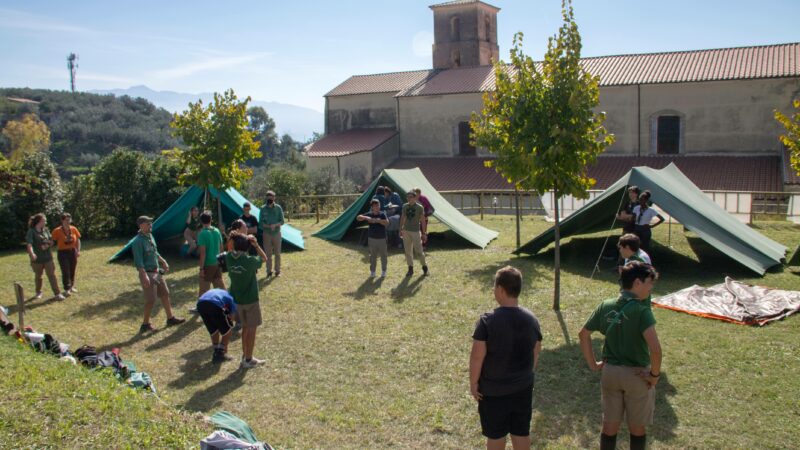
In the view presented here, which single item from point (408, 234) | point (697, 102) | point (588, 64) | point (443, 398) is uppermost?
point (588, 64)

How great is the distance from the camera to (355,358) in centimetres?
768

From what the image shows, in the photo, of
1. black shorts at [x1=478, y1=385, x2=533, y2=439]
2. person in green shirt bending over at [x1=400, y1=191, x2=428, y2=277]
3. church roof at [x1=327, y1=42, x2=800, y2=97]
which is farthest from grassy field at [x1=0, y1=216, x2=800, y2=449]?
church roof at [x1=327, y1=42, x2=800, y2=97]

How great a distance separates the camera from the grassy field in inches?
223

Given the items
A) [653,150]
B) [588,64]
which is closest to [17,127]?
[588,64]

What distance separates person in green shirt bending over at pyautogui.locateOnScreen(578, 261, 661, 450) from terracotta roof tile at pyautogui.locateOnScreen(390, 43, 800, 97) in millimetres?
28378

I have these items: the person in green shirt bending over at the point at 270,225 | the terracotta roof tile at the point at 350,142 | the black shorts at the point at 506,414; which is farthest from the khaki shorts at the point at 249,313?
the terracotta roof tile at the point at 350,142

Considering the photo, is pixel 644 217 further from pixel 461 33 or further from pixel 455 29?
pixel 455 29

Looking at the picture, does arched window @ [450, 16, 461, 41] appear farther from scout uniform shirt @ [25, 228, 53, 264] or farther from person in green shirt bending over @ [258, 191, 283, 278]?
scout uniform shirt @ [25, 228, 53, 264]

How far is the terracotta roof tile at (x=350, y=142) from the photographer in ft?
117

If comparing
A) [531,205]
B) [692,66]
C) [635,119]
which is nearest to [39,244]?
[531,205]

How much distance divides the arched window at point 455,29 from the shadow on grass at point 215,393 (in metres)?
38.6

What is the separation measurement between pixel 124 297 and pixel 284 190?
16716 mm

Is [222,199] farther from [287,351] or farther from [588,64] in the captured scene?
[588,64]

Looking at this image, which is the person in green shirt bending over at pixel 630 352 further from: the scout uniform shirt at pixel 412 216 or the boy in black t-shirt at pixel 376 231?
the scout uniform shirt at pixel 412 216
